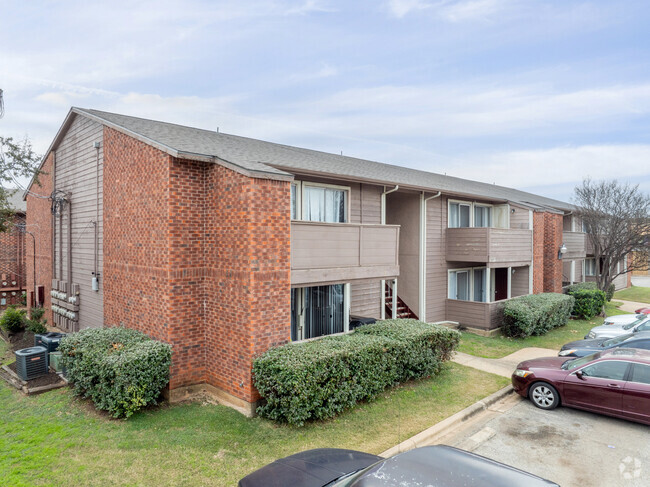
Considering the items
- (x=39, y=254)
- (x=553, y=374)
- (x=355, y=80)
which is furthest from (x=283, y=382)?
(x=355, y=80)

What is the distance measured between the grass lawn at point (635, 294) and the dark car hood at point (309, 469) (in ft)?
97.1

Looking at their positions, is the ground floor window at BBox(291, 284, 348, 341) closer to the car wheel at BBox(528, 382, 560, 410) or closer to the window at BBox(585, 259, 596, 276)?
the car wheel at BBox(528, 382, 560, 410)

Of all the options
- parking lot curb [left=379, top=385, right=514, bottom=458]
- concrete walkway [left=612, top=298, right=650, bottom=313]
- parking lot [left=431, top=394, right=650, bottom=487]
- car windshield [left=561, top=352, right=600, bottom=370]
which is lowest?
concrete walkway [left=612, top=298, right=650, bottom=313]

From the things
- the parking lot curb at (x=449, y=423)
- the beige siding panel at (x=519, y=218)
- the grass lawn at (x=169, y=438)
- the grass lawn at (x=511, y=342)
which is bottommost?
the grass lawn at (x=511, y=342)

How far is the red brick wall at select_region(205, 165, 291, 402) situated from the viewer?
7.39 m

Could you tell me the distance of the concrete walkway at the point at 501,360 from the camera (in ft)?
35.0

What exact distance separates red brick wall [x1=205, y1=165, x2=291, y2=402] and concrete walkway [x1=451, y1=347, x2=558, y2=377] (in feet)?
19.8

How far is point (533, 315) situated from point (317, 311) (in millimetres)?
8575

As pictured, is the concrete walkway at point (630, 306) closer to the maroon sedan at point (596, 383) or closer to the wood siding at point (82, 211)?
the maroon sedan at point (596, 383)

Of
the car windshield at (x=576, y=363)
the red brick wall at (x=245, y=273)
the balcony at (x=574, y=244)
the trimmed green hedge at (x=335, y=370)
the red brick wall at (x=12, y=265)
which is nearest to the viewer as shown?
the trimmed green hedge at (x=335, y=370)

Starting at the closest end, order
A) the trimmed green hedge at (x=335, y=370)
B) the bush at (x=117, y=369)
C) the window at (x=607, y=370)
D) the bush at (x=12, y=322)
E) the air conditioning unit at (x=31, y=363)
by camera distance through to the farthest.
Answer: the trimmed green hedge at (x=335, y=370)
the bush at (x=117, y=369)
the window at (x=607, y=370)
the air conditioning unit at (x=31, y=363)
the bush at (x=12, y=322)

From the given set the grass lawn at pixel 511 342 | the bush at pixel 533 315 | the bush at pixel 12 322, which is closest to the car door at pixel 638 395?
the grass lawn at pixel 511 342

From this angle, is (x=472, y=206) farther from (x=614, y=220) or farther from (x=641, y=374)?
(x=614, y=220)

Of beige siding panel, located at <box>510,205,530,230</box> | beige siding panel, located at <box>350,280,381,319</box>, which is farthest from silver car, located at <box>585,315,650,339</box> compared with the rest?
beige siding panel, located at <box>350,280,381,319</box>
